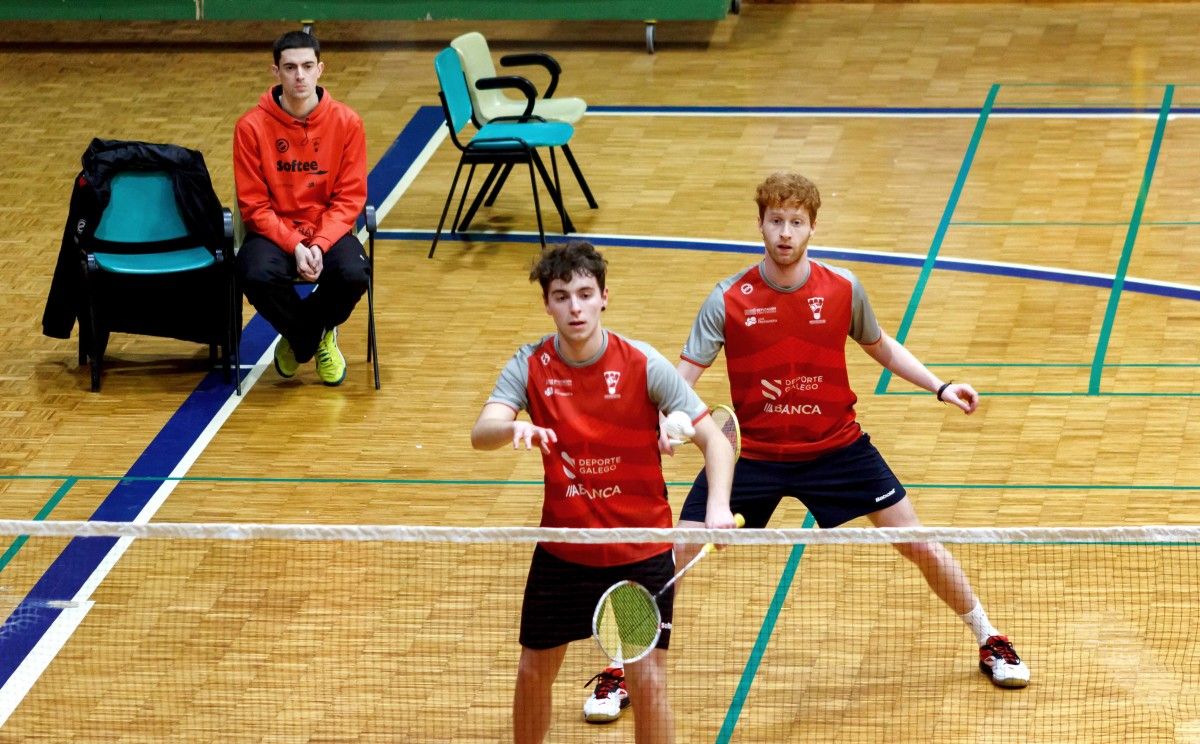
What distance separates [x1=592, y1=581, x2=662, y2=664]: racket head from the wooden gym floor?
112 cm

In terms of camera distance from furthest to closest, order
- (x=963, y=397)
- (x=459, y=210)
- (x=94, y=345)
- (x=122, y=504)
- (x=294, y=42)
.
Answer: (x=459, y=210)
(x=94, y=345)
(x=294, y=42)
(x=122, y=504)
(x=963, y=397)

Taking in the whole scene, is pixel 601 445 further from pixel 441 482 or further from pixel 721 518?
pixel 441 482

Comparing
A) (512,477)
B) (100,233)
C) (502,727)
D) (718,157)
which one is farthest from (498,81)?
(502,727)

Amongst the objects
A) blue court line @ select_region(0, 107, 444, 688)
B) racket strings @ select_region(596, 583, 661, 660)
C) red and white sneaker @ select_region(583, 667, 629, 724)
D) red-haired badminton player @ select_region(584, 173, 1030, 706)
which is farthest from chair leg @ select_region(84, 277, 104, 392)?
racket strings @ select_region(596, 583, 661, 660)

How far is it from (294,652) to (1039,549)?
126 inches

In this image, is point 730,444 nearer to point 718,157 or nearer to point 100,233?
point 100,233

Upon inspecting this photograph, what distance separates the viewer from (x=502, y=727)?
671cm

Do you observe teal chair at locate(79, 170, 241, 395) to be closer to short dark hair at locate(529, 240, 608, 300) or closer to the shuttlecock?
short dark hair at locate(529, 240, 608, 300)

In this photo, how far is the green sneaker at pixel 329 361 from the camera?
10.1 m

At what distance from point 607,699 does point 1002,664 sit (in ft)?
4.84

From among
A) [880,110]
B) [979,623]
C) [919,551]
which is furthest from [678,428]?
[880,110]

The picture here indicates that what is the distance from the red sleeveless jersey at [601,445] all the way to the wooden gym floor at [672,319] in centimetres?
119

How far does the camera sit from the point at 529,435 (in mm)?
5383

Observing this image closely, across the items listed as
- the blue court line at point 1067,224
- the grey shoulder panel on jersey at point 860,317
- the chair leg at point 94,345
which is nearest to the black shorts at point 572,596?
the grey shoulder panel on jersey at point 860,317
